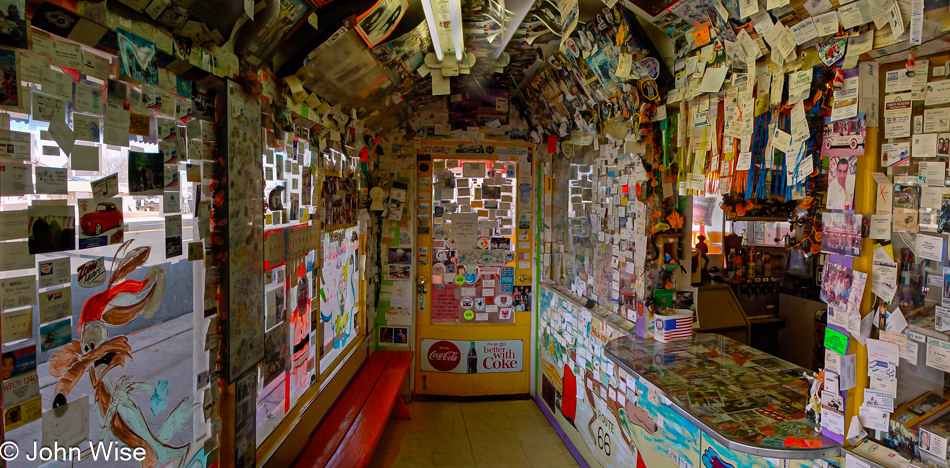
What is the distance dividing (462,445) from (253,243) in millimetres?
2616

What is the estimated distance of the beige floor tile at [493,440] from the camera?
144 inches

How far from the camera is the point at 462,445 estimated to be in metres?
3.69

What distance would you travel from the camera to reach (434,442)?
3729mm

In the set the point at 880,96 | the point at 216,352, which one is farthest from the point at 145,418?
the point at 880,96

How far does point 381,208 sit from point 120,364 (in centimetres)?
303

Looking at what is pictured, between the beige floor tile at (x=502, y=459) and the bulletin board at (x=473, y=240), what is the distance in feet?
4.21

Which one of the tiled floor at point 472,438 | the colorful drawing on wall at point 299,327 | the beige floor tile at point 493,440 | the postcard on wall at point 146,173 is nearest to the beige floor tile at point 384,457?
the tiled floor at point 472,438

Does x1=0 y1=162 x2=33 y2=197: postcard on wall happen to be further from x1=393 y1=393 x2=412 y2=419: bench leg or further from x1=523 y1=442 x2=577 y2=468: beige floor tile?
x1=393 y1=393 x2=412 y2=419: bench leg

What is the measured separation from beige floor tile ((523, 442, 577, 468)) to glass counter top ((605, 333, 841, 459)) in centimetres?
132

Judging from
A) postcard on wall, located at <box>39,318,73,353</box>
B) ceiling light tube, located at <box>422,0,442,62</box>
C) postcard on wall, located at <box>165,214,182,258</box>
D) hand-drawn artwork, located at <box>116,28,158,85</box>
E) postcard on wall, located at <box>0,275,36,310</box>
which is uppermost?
ceiling light tube, located at <box>422,0,442,62</box>

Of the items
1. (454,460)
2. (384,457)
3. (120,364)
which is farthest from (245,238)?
(454,460)

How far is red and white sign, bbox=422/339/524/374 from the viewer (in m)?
4.53

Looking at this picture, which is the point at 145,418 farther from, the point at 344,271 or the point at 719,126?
the point at 719,126

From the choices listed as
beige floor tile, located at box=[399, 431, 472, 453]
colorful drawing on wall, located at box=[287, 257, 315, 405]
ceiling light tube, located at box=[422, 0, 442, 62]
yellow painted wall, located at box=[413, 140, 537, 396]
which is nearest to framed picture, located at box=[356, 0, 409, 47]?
ceiling light tube, located at box=[422, 0, 442, 62]
